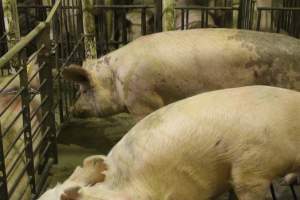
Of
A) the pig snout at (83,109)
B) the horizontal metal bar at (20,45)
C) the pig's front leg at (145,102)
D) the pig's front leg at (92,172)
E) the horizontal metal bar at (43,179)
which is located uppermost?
the horizontal metal bar at (20,45)

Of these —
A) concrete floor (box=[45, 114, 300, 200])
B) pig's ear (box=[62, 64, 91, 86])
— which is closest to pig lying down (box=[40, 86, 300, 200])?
concrete floor (box=[45, 114, 300, 200])

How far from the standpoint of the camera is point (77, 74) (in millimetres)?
3992

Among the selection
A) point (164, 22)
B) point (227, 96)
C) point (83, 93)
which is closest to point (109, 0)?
point (164, 22)

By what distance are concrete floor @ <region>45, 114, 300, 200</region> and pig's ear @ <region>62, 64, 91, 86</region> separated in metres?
0.62

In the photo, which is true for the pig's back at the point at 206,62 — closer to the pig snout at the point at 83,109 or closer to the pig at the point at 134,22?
the pig snout at the point at 83,109

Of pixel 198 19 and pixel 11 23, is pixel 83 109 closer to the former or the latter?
pixel 11 23

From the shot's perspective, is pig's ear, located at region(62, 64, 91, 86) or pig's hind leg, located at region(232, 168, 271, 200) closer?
pig's hind leg, located at region(232, 168, 271, 200)

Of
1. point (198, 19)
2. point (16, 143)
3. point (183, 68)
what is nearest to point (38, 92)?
point (16, 143)

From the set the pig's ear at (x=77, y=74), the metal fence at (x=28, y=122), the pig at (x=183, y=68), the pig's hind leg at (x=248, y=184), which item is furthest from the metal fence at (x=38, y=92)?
the pig's hind leg at (x=248, y=184)

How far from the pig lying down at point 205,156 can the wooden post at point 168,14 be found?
2.43 meters

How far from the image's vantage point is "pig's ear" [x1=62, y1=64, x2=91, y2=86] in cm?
388

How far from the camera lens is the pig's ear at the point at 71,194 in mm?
2176

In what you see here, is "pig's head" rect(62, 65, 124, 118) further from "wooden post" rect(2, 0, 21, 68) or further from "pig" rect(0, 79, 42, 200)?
"wooden post" rect(2, 0, 21, 68)

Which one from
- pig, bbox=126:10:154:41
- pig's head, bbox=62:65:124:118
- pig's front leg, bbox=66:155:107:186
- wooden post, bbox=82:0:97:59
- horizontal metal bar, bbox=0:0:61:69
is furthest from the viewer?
pig, bbox=126:10:154:41
